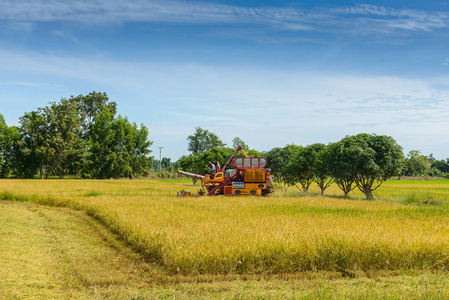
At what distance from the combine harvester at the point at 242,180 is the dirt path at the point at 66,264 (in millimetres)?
9373

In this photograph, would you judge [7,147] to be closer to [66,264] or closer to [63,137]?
[63,137]

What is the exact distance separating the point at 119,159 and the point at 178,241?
6671 cm

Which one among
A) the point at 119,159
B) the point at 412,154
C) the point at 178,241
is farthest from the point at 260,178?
the point at 412,154

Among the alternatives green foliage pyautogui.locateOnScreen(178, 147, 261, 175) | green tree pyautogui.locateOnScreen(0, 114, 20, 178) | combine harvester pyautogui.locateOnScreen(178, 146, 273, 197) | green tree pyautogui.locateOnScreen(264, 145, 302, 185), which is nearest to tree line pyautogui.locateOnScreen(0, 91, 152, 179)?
green tree pyautogui.locateOnScreen(0, 114, 20, 178)

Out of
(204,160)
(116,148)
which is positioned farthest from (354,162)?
(116,148)

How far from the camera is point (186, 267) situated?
22.7 ft

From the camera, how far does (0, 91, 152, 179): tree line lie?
63.0m

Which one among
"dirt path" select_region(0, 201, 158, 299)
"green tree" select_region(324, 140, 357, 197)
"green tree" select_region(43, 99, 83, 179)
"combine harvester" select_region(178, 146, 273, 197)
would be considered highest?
"green tree" select_region(43, 99, 83, 179)

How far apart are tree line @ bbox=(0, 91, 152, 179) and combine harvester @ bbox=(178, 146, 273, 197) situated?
50.5m

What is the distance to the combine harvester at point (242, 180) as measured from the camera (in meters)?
20.7

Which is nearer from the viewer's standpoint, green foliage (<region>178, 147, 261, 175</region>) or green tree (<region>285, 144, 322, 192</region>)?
green tree (<region>285, 144, 322, 192</region>)

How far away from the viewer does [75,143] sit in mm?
67750

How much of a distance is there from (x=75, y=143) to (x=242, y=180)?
56.2 meters

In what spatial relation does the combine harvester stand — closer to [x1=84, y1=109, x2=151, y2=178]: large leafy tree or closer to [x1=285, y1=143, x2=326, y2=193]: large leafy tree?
[x1=285, y1=143, x2=326, y2=193]: large leafy tree
